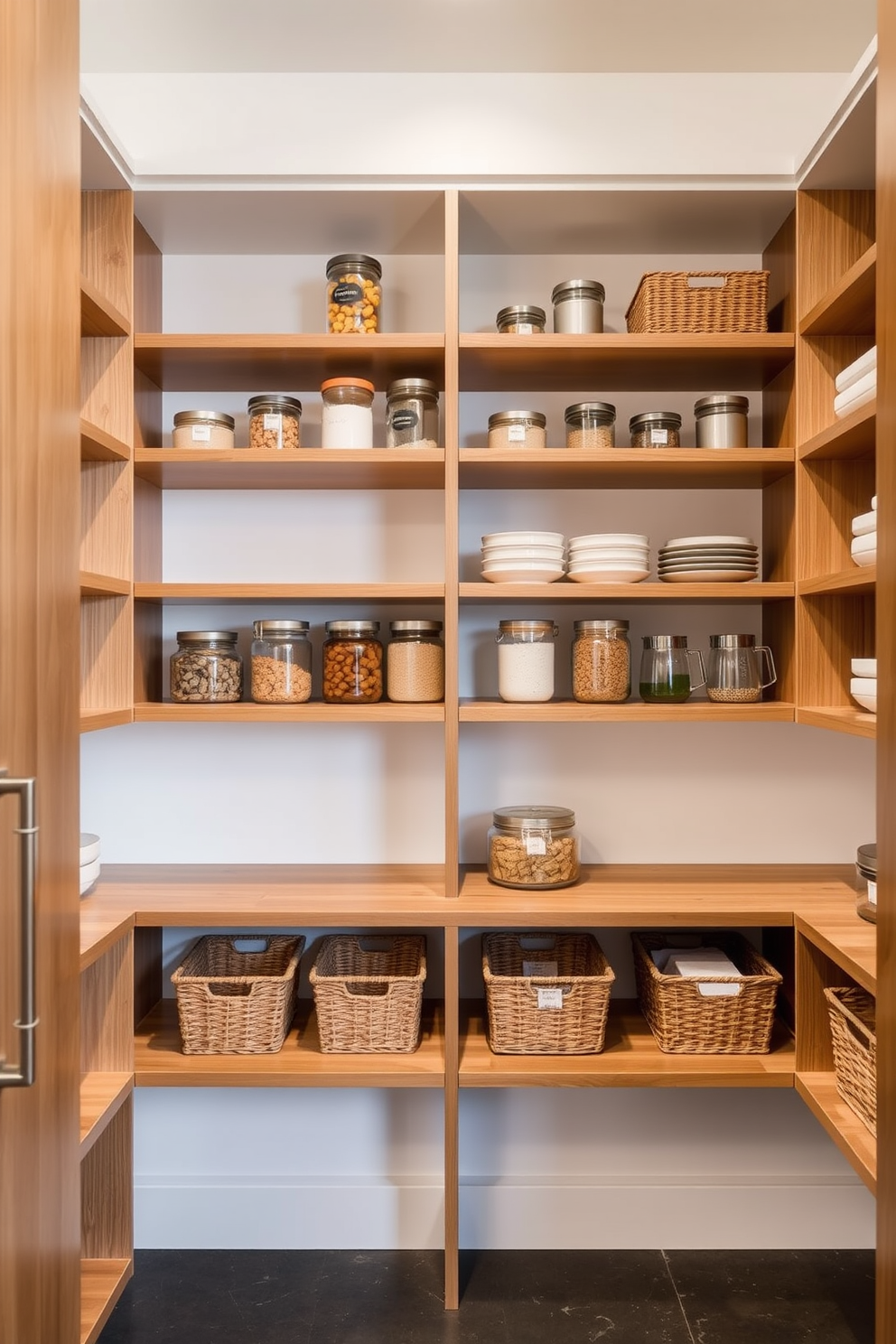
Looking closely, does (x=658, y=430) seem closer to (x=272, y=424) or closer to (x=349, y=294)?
(x=349, y=294)

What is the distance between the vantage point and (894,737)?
102 cm

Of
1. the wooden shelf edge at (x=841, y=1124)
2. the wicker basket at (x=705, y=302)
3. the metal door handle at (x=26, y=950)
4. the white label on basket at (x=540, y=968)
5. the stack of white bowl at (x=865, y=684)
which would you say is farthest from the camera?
the white label on basket at (x=540, y=968)

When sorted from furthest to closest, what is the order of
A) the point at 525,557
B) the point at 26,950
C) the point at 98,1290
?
1. the point at 525,557
2. the point at 98,1290
3. the point at 26,950

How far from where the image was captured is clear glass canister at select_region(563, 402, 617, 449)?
1979 millimetres

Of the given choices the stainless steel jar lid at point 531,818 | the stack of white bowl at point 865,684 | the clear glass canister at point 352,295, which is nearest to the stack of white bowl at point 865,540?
the stack of white bowl at point 865,684

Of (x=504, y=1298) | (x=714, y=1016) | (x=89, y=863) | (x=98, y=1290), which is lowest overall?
(x=504, y=1298)

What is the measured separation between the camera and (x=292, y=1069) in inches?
73.4

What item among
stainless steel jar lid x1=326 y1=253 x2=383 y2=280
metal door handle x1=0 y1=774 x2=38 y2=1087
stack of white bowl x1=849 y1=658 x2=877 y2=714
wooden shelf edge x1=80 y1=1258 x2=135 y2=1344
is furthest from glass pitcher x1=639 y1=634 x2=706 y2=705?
wooden shelf edge x1=80 y1=1258 x2=135 y2=1344

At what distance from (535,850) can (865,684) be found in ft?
2.50

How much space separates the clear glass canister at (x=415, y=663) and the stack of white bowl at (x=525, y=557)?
0.62ft

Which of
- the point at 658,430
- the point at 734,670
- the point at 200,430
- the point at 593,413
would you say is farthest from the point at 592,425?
the point at 200,430

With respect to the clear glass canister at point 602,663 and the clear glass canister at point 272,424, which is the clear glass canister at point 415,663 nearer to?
the clear glass canister at point 602,663

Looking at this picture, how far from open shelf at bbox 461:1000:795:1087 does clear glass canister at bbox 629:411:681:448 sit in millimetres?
1323

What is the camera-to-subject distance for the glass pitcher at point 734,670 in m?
1.99
